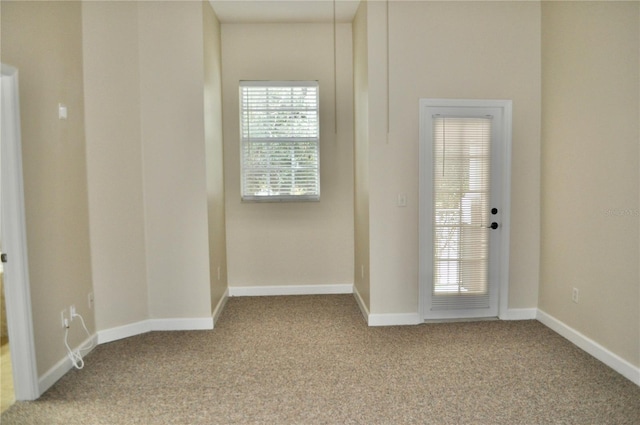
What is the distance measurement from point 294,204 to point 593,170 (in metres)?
2.99

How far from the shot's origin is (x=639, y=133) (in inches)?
113

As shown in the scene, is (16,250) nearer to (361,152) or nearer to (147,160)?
(147,160)

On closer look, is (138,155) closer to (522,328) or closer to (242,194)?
(242,194)

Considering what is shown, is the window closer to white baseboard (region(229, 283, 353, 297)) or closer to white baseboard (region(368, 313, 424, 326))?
white baseboard (region(229, 283, 353, 297))

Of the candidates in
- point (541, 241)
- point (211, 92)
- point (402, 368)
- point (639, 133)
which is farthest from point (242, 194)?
point (639, 133)

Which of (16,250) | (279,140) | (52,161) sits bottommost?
(16,250)

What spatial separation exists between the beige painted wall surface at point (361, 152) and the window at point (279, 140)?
1.67ft

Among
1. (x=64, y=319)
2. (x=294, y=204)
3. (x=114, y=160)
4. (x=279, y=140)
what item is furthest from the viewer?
(x=294, y=204)

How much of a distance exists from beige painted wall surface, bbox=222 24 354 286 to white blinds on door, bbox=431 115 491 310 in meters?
1.34

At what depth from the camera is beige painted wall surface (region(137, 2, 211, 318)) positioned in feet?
12.7

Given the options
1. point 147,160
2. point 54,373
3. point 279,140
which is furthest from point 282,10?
point 54,373

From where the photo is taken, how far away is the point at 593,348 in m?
3.32

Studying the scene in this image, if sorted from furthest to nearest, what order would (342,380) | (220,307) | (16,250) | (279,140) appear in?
(279,140) < (220,307) < (342,380) < (16,250)

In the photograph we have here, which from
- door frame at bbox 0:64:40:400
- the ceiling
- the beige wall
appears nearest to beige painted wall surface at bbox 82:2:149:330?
the beige wall
